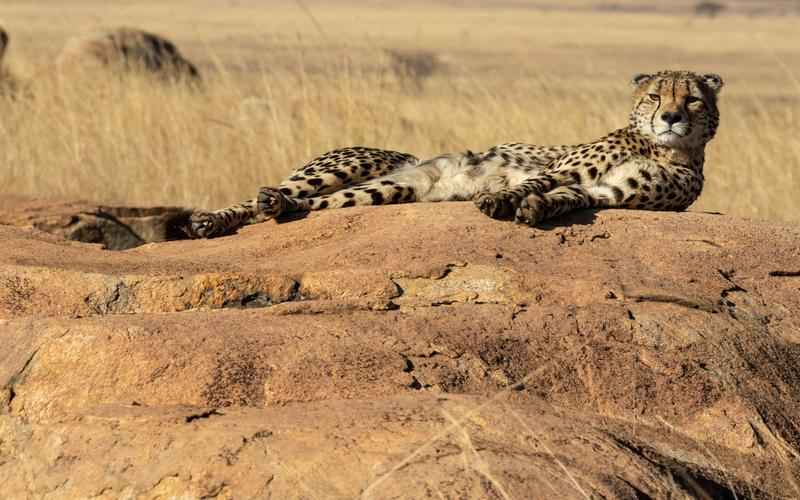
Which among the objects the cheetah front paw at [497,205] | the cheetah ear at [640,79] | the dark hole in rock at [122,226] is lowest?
the dark hole in rock at [122,226]

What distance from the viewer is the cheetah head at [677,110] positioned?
226 inches

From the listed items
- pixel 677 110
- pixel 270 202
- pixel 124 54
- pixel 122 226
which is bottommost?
pixel 124 54

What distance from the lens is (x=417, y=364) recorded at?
353 cm

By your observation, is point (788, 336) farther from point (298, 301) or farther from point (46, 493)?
point (46, 493)

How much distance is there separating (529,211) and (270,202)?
4.00ft

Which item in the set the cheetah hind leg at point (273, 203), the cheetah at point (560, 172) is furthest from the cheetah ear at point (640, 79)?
the cheetah hind leg at point (273, 203)

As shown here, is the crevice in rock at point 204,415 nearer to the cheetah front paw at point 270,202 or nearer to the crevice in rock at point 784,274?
the crevice in rock at point 784,274

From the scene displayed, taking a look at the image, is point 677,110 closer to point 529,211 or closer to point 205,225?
point 529,211

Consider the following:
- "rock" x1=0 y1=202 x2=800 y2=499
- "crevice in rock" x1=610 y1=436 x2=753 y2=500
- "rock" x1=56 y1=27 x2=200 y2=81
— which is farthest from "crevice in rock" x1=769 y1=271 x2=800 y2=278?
"rock" x1=56 y1=27 x2=200 y2=81

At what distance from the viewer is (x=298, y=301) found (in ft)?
13.0

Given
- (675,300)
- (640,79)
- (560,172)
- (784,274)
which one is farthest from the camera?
(640,79)

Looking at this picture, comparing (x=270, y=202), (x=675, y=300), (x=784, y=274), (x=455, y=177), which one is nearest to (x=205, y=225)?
(x=270, y=202)

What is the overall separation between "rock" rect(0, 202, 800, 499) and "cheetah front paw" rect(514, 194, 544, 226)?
5 centimetres

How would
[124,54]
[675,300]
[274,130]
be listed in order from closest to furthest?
[675,300] < [274,130] < [124,54]
